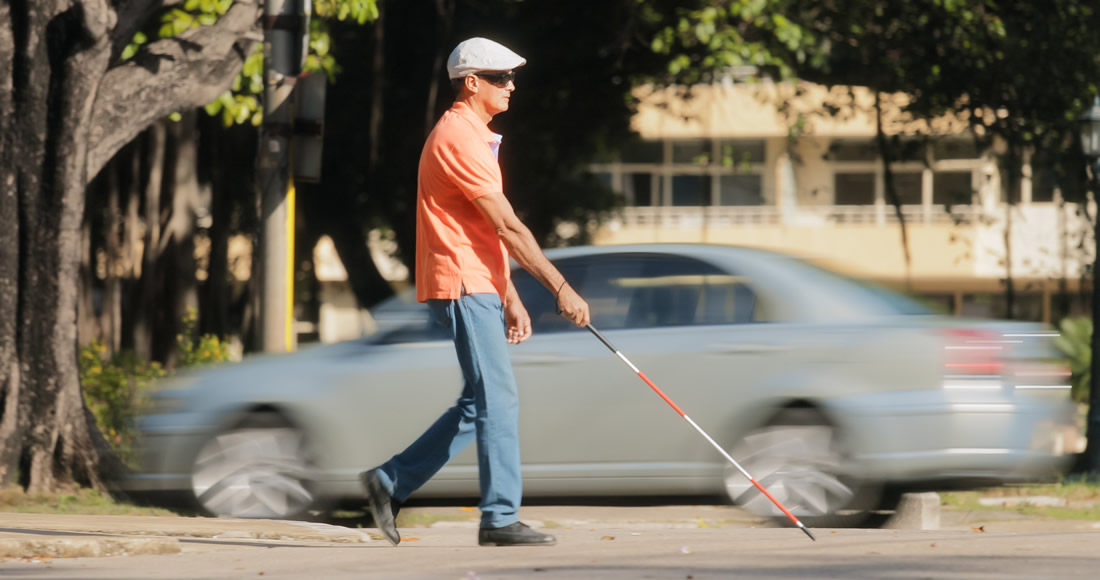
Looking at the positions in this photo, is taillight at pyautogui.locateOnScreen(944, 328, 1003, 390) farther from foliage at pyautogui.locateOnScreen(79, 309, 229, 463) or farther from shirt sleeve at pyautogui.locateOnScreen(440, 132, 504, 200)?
foliage at pyautogui.locateOnScreen(79, 309, 229, 463)

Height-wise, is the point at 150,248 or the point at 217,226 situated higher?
the point at 217,226

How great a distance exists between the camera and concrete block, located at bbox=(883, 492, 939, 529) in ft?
23.9

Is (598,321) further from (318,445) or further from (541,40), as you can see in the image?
(541,40)

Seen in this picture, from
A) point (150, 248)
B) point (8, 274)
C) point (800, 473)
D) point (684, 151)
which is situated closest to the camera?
point (800, 473)

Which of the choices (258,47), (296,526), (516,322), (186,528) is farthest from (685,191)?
(516,322)

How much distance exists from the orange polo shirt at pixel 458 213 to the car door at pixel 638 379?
6.70ft

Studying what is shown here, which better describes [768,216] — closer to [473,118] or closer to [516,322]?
[516,322]

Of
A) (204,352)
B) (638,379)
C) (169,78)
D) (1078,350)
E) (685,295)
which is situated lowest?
(1078,350)

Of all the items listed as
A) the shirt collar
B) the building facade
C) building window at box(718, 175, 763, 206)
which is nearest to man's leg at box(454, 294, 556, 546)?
the shirt collar

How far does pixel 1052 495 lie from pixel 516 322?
4.61 metres

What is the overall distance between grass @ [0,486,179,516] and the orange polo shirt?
3.06m

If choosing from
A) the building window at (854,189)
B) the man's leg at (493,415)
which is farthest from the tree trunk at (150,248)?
the building window at (854,189)

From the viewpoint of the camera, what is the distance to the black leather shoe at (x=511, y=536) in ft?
17.9

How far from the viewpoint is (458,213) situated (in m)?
5.54
